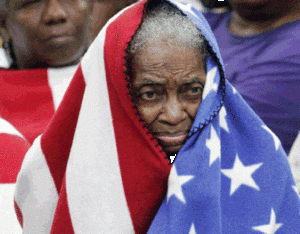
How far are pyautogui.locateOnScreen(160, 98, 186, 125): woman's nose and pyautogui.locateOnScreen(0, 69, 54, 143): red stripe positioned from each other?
2.23 feet

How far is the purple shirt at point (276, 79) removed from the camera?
1.58 m

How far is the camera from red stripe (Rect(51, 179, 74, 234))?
3.51 feet

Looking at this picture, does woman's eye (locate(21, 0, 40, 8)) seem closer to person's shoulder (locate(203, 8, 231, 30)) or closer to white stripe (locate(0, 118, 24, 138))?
white stripe (locate(0, 118, 24, 138))

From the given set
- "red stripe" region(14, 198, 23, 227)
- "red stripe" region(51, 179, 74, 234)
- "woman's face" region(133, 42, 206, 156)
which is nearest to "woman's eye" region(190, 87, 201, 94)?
"woman's face" region(133, 42, 206, 156)

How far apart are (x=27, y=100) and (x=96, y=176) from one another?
A: 2.53 feet

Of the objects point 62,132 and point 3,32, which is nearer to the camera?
point 62,132

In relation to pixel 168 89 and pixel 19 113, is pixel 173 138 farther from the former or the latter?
pixel 19 113

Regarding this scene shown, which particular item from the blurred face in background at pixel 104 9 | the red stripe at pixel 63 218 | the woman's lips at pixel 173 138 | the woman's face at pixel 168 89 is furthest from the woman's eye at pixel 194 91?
the blurred face in background at pixel 104 9

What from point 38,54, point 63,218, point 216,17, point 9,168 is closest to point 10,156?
point 9,168

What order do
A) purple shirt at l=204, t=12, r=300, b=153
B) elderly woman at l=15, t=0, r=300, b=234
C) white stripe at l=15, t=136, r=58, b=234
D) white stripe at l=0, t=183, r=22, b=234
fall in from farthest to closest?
purple shirt at l=204, t=12, r=300, b=153, white stripe at l=0, t=183, r=22, b=234, white stripe at l=15, t=136, r=58, b=234, elderly woman at l=15, t=0, r=300, b=234

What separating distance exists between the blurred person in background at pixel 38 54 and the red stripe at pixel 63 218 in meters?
0.54

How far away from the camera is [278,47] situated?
5.36 feet

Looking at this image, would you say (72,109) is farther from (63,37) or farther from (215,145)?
(63,37)

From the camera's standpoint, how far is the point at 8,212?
131cm
